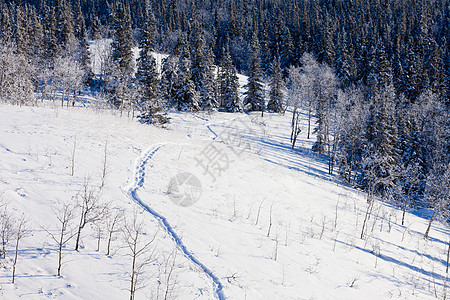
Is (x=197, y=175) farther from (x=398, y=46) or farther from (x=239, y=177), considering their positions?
(x=398, y=46)

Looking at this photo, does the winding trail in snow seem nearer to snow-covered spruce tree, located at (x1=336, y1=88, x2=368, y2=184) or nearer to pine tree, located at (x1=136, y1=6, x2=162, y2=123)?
pine tree, located at (x1=136, y1=6, x2=162, y2=123)

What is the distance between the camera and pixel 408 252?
15.1 m

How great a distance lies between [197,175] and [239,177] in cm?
340

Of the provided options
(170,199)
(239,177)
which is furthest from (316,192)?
(170,199)

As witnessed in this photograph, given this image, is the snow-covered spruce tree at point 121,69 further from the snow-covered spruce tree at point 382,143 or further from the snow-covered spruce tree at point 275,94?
the snow-covered spruce tree at point 382,143

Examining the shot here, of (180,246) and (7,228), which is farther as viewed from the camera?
(180,246)

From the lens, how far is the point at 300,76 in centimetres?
5328

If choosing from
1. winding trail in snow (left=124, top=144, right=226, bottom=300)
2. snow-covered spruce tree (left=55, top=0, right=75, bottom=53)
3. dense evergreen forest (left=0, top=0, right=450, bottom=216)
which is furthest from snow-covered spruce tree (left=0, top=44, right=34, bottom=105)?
winding trail in snow (left=124, top=144, right=226, bottom=300)

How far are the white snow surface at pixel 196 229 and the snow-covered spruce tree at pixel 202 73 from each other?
2713 centimetres

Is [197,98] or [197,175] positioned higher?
[197,98]

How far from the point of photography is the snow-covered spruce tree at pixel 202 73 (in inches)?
1916

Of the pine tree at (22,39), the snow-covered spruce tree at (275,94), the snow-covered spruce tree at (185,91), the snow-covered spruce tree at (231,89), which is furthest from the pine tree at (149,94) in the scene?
the pine tree at (22,39)

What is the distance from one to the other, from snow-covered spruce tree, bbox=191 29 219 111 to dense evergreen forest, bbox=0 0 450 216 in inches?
7.3

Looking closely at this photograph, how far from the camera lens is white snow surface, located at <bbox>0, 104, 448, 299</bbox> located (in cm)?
689
